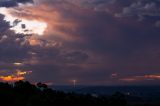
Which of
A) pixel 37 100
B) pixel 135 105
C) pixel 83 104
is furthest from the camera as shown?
pixel 135 105

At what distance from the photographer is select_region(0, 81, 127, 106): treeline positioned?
348ft

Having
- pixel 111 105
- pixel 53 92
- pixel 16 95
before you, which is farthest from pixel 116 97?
pixel 16 95

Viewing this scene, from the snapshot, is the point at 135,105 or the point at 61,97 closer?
the point at 61,97

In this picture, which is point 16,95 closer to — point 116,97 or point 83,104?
point 83,104

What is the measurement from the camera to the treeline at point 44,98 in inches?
4176

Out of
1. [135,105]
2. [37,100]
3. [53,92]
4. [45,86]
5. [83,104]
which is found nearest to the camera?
[37,100]

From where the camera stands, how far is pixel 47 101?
344ft

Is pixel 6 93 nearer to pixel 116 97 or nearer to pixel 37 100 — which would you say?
pixel 37 100

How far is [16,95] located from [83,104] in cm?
1877

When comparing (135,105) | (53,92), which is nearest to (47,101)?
(53,92)

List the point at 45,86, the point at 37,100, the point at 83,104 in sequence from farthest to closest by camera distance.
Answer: the point at 45,86
the point at 83,104
the point at 37,100

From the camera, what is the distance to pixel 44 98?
107 m

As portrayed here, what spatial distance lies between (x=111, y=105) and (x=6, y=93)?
92.5 feet

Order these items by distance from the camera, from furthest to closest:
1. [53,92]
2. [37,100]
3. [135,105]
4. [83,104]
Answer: [135,105]
[53,92]
[83,104]
[37,100]
